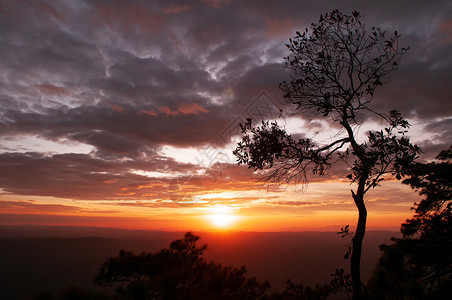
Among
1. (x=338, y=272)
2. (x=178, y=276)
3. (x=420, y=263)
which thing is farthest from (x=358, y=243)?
(x=178, y=276)

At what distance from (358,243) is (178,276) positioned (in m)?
6.01

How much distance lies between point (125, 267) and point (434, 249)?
13.7 meters

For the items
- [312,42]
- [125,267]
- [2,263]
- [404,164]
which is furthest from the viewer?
[2,263]

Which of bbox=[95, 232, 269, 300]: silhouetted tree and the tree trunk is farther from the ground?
the tree trunk

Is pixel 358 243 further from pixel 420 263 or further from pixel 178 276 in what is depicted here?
pixel 178 276

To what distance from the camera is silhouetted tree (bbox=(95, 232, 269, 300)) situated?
8.66 metres

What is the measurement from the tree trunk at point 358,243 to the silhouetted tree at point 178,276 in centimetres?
450

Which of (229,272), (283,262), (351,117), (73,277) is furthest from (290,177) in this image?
(283,262)

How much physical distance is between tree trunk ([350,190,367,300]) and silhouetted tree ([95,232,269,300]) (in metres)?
4.50

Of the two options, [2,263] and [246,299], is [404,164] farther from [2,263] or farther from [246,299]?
[2,263]

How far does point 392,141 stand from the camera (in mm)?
7516

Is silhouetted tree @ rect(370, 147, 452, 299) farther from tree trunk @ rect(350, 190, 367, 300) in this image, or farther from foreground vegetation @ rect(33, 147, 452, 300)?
tree trunk @ rect(350, 190, 367, 300)

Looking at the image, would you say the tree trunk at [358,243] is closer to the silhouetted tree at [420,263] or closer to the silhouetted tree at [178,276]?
the silhouetted tree at [420,263]

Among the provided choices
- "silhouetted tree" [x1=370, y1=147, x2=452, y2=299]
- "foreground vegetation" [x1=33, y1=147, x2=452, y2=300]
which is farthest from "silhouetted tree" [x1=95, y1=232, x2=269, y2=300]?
"silhouetted tree" [x1=370, y1=147, x2=452, y2=299]
